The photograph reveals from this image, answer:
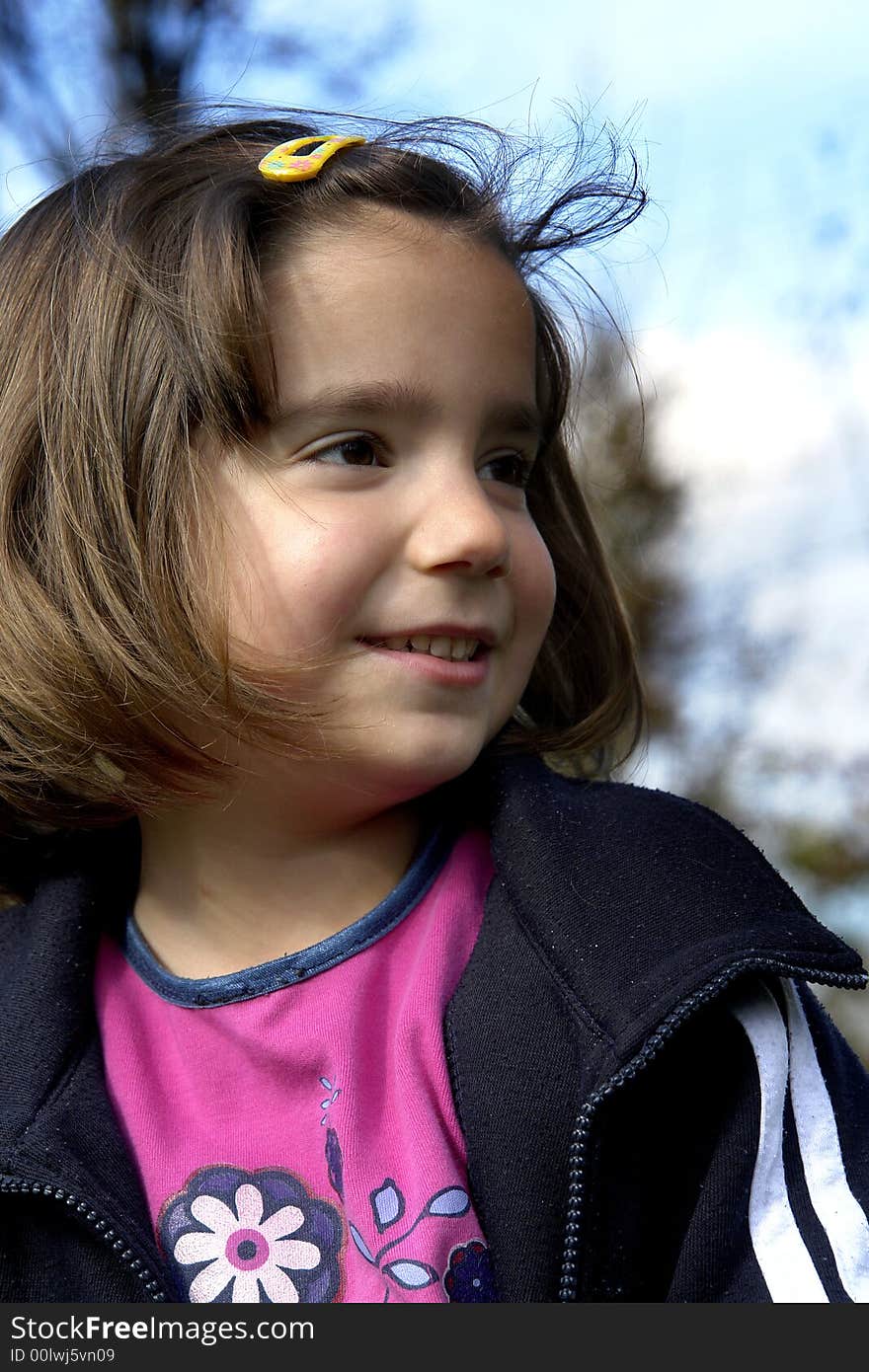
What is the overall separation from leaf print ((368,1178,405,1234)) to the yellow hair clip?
1.17 meters

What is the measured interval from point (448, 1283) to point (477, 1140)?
0.14 meters

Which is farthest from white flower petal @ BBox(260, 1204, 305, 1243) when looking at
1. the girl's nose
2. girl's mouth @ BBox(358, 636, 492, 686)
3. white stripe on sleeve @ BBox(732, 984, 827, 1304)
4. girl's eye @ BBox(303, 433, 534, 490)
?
girl's eye @ BBox(303, 433, 534, 490)

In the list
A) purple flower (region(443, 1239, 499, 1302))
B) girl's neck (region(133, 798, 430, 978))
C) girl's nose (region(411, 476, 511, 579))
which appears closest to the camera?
purple flower (region(443, 1239, 499, 1302))

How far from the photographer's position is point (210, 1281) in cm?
138

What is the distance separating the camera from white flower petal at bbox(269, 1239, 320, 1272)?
136 cm

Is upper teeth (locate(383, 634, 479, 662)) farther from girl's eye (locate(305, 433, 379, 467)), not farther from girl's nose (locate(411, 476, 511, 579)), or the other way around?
girl's eye (locate(305, 433, 379, 467))

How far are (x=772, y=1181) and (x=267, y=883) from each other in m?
0.68

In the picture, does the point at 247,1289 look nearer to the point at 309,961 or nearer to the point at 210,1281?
the point at 210,1281

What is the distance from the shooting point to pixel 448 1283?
131cm

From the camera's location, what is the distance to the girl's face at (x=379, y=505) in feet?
4.81

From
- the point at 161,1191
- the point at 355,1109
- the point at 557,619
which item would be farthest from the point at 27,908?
the point at 557,619

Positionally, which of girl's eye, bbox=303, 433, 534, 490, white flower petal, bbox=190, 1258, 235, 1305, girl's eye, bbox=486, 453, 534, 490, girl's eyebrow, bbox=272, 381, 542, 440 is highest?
girl's eyebrow, bbox=272, 381, 542, 440

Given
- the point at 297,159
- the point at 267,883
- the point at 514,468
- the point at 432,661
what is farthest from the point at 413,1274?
the point at 297,159

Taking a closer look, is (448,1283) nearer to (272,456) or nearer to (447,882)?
(447,882)
